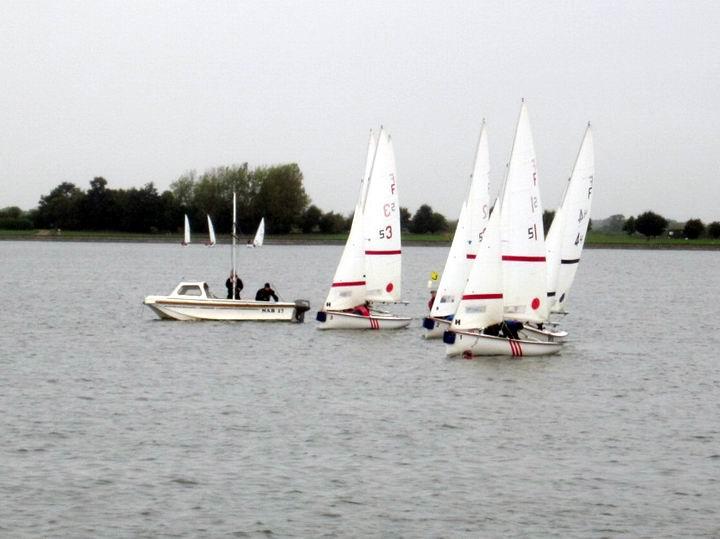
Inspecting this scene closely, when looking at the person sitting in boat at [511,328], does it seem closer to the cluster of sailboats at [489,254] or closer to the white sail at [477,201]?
the cluster of sailboats at [489,254]

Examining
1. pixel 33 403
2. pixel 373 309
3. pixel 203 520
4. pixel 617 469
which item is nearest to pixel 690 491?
pixel 617 469

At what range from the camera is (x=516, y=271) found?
40.6m

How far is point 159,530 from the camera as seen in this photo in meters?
19.4

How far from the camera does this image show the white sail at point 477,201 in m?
47.7

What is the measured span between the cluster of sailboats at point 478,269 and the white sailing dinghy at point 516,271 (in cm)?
3

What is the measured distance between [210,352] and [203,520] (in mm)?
22326

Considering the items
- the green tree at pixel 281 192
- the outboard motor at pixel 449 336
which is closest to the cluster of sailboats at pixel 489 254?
the outboard motor at pixel 449 336

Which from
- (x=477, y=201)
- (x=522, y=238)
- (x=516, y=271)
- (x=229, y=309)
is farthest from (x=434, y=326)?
(x=229, y=309)

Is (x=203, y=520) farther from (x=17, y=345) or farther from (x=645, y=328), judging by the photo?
(x=645, y=328)

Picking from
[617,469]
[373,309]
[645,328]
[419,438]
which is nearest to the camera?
[617,469]

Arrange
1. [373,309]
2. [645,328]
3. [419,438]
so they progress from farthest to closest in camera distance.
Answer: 1. [645,328]
2. [373,309]
3. [419,438]

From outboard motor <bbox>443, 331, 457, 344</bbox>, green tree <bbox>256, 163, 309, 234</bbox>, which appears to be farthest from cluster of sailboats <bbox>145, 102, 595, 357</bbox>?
green tree <bbox>256, 163, 309, 234</bbox>

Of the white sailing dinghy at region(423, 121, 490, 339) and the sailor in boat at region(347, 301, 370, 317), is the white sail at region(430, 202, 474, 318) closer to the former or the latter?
the white sailing dinghy at region(423, 121, 490, 339)

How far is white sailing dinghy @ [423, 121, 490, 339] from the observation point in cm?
4597
